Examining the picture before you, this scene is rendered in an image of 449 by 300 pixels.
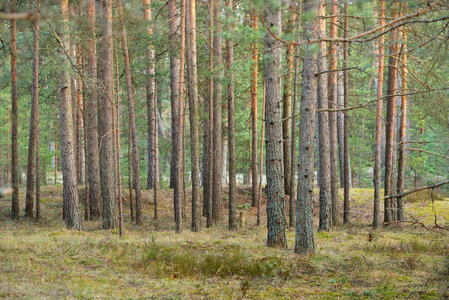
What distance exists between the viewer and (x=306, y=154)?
948 centimetres

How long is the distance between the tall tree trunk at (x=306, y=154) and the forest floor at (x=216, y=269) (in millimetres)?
585

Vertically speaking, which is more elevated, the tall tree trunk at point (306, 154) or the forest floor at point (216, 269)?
the tall tree trunk at point (306, 154)

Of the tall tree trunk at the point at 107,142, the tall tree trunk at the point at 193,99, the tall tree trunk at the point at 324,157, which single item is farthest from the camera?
the tall tree trunk at the point at 107,142

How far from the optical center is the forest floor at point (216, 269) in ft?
22.5

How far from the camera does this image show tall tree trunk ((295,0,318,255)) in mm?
9359

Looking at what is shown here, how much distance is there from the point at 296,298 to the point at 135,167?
10581 mm

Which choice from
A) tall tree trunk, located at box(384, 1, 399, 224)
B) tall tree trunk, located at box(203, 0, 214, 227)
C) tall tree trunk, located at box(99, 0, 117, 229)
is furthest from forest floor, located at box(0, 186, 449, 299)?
tall tree trunk, located at box(203, 0, 214, 227)

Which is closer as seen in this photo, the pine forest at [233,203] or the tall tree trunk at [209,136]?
the pine forest at [233,203]

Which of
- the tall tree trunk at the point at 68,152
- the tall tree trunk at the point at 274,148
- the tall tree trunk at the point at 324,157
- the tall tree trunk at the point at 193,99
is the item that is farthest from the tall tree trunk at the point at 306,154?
the tall tree trunk at the point at 68,152

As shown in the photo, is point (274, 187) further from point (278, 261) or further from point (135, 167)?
point (135, 167)

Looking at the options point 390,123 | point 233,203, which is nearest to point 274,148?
point 233,203

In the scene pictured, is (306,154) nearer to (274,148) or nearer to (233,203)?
(274,148)

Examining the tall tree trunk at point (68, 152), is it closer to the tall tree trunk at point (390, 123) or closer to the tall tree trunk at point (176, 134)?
the tall tree trunk at point (176, 134)

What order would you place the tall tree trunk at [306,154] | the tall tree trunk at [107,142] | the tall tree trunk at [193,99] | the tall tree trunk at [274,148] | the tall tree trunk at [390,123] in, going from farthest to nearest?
the tall tree trunk at [390,123], the tall tree trunk at [107,142], the tall tree trunk at [193,99], the tall tree trunk at [274,148], the tall tree trunk at [306,154]
